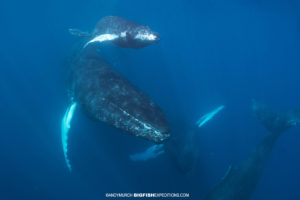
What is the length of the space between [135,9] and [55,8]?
8777mm

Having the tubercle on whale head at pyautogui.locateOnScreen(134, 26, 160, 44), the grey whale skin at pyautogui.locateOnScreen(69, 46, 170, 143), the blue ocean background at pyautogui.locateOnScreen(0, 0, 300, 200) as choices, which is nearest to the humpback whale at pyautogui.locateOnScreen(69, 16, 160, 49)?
the tubercle on whale head at pyautogui.locateOnScreen(134, 26, 160, 44)

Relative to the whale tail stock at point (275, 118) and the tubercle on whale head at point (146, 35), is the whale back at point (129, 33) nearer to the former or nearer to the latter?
the tubercle on whale head at point (146, 35)

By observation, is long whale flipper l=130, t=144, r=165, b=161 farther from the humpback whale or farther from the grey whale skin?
the humpback whale

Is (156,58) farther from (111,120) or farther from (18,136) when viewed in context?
(111,120)

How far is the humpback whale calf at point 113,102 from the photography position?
4336 millimetres

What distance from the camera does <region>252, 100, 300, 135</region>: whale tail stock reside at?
14.6 meters

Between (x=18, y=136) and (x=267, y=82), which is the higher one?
(x=267, y=82)

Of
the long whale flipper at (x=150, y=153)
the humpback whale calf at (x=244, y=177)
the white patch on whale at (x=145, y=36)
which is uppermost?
the white patch on whale at (x=145, y=36)

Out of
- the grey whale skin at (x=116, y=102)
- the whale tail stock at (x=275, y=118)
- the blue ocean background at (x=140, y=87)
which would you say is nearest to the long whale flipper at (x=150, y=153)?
the blue ocean background at (x=140, y=87)

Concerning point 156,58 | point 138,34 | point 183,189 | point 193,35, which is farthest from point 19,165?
point 193,35

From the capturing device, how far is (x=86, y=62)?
306 inches

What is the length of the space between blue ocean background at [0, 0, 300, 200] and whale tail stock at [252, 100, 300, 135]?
4.83 meters

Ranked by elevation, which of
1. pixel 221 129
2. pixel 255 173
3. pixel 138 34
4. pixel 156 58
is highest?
pixel 156 58

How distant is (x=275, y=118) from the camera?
14820 mm
